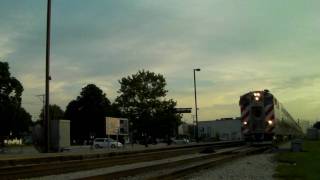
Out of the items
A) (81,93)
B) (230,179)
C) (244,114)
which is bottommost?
(230,179)

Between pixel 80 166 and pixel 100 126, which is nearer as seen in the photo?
pixel 80 166

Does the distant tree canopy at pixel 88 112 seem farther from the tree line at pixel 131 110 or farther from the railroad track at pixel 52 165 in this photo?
the railroad track at pixel 52 165

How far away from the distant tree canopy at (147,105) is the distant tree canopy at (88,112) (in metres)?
6.63

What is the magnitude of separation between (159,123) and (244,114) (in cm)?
7031

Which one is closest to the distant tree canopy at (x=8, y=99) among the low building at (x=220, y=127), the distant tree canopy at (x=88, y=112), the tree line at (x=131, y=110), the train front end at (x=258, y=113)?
the tree line at (x=131, y=110)

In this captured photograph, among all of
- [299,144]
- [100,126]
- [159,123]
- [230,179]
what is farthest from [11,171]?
[100,126]

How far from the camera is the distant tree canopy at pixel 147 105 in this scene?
367ft

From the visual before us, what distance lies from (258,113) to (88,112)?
268ft

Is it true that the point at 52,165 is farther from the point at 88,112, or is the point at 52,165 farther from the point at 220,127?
the point at 220,127

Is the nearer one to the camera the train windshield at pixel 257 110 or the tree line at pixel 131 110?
the train windshield at pixel 257 110

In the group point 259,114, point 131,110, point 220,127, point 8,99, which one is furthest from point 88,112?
point 259,114

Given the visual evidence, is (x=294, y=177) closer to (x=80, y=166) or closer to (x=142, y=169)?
(x=142, y=169)

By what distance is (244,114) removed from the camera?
41.9m

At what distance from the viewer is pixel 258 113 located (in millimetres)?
41438
